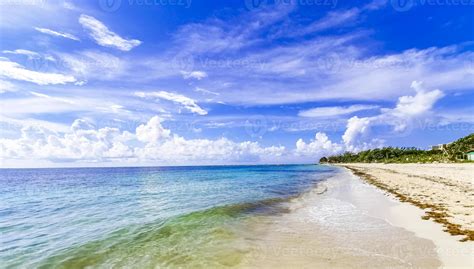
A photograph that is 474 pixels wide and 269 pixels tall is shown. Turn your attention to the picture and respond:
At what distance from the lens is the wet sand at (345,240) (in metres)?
8.61

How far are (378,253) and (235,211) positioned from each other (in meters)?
11.3

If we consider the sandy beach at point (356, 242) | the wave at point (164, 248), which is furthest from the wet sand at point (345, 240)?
the wave at point (164, 248)

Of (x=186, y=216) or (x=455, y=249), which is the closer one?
(x=455, y=249)

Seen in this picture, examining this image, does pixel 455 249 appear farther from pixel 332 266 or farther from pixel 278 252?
pixel 278 252

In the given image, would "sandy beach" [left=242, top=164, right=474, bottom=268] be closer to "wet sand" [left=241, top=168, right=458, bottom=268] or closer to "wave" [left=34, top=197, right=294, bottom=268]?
"wet sand" [left=241, top=168, right=458, bottom=268]

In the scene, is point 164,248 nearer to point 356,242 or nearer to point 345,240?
point 345,240

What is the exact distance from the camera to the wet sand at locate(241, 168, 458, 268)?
28.2 feet

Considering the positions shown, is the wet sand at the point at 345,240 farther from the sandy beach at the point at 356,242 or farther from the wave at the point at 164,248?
the wave at the point at 164,248

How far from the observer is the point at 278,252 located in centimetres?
986

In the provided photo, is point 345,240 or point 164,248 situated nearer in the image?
point 164,248

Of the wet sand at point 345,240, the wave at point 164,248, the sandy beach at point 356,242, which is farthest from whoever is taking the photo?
the wave at point 164,248

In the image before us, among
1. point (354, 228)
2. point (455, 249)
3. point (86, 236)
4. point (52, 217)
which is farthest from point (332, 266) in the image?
point (52, 217)

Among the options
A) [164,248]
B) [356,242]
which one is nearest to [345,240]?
[356,242]

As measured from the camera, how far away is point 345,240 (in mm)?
10977
